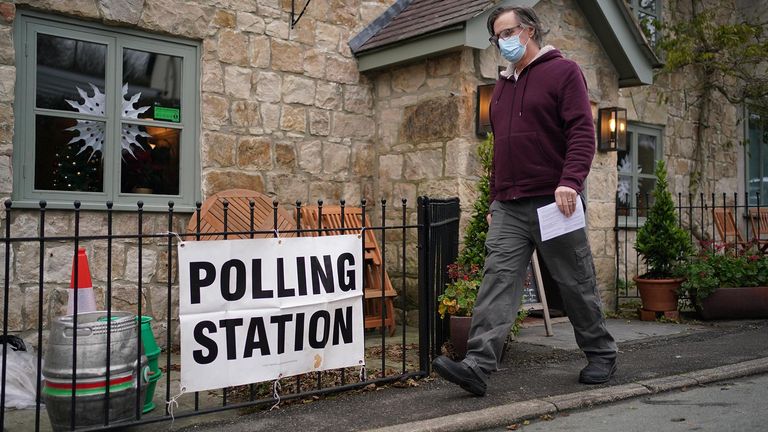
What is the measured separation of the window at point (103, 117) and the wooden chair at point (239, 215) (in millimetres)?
224

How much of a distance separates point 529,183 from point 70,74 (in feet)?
12.5

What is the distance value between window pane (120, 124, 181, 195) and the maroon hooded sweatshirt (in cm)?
324

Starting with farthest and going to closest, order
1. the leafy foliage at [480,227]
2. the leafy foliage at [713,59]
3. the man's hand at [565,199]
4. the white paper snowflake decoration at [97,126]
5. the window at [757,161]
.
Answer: the window at [757,161] → the leafy foliage at [713,59] → the white paper snowflake decoration at [97,126] → the leafy foliage at [480,227] → the man's hand at [565,199]

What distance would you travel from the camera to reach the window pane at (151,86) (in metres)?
6.13

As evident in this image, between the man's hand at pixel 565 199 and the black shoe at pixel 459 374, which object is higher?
the man's hand at pixel 565 199

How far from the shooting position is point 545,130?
4184 millimetres

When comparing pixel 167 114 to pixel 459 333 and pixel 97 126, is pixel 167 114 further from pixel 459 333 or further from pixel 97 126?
pixel 459 333

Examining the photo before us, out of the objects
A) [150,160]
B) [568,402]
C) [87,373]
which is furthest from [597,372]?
[150,160]

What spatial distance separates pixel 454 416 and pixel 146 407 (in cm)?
165

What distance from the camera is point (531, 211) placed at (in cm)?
422

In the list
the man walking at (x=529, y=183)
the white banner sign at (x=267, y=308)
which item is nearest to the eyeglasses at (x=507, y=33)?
the man walking at (x=529, y=183)

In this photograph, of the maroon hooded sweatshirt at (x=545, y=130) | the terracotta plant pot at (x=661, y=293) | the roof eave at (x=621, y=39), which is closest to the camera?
the maroon hooded sweatshirt at (x=545, y=130)

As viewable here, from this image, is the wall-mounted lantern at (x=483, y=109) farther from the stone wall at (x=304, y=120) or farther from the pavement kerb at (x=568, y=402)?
the pavement kerb at (x=568, y=402)

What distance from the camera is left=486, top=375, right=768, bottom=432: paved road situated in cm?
361
